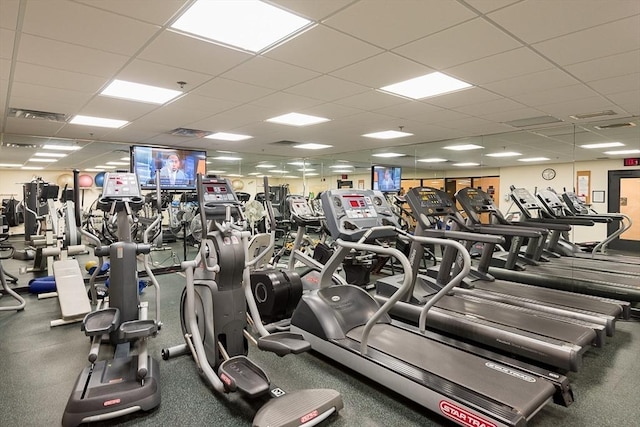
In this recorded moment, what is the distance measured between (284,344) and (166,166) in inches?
Result: 208

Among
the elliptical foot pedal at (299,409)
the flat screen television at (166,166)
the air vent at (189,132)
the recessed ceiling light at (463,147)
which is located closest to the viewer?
the elliptical foot pedal at (299,409)

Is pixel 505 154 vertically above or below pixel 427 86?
below

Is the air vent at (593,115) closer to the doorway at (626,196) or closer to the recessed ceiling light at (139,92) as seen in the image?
the doorway at (626,196)

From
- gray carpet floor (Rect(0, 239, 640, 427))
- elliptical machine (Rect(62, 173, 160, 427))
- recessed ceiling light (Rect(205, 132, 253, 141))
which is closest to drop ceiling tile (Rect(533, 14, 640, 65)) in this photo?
gray carpet floor (Rect(0, 239, 640, 427))

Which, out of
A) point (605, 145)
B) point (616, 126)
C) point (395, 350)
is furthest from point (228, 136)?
point (605, 145)

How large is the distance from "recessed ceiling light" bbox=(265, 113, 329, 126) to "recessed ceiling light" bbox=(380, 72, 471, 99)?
149 cm

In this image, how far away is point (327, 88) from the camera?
374 cm

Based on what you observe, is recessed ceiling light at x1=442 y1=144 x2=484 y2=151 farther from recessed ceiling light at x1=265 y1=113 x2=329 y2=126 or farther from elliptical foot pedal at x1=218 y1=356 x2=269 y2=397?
elliptical foot pedal at x1=218 y1=356 x2=269 y2=397

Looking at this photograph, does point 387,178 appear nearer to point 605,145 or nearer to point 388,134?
point 388,134

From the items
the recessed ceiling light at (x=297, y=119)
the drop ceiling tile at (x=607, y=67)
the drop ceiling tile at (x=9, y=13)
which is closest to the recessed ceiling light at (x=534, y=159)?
the drop ceiling tile at (x=607, y=67)

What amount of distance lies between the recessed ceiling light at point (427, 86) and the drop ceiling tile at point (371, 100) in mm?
149

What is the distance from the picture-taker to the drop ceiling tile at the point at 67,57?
2.61 m

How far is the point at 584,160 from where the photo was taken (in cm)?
684

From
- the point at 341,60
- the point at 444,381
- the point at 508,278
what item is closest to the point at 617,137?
the point at 508,278
